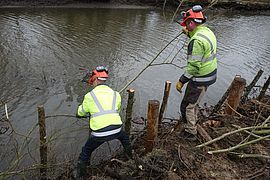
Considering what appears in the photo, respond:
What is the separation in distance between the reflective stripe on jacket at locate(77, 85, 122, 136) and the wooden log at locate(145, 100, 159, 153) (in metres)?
0.80

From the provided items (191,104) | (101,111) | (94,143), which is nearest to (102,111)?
(101,111)

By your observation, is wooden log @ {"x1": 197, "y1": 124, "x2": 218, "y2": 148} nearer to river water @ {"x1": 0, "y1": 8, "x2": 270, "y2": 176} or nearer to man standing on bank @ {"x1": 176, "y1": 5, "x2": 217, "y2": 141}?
man standing on bank @ {"x1": 176, "y1": 5, "x2": 217, "y2": 141}

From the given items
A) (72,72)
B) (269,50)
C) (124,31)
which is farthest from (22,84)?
(269,50)

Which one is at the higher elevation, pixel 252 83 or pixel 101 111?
pixel 101 111

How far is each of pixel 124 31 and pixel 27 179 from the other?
11.0 m

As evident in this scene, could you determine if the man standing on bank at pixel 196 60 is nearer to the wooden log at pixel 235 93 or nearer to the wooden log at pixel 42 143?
the wooden log at pixel 235 93

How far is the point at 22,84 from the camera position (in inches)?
335

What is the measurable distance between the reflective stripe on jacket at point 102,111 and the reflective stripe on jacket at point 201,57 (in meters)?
1.38

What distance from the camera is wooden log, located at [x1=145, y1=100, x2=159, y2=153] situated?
4730mm

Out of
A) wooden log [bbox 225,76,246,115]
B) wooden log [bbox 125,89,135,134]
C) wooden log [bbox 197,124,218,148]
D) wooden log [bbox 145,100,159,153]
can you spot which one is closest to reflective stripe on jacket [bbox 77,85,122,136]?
wooden log [bbox 145,100,159,153]

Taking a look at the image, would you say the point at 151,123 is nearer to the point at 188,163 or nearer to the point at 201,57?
the point at 188,163

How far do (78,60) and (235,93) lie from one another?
6415mm

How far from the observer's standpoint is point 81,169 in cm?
446

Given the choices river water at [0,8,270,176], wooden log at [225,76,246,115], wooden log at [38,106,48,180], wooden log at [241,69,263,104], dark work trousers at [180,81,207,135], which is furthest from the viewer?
wooden log at [241,69,263,104]
